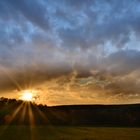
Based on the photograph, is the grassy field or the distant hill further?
the distant hill

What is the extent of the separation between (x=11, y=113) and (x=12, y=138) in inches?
975

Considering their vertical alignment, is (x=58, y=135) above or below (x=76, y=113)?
below

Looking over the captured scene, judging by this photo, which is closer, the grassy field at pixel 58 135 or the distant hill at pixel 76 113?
the grassy field at pixel 58 135

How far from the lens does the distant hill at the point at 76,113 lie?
46.7 m

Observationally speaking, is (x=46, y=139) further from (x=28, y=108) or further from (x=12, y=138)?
(x=28, y=108)

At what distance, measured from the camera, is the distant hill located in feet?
153

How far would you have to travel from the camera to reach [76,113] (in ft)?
178

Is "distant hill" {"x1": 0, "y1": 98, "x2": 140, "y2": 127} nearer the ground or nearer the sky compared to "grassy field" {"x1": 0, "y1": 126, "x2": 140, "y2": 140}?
nearer the sky

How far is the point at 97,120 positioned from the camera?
54.5 metres

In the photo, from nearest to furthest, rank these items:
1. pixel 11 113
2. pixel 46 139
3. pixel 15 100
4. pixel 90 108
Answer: pixel 46 139, pixel 11 113, pixel 15 100, pixel 90 108

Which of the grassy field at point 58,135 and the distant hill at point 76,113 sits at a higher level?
the distant hill at point 76,113

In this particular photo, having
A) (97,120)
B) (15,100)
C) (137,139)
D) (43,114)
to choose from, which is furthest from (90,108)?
(137,139)

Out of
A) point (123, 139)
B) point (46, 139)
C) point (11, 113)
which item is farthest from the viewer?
point (11, 113)

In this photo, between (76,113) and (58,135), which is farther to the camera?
(76,113)
